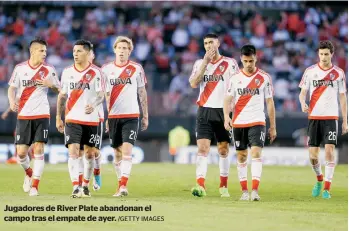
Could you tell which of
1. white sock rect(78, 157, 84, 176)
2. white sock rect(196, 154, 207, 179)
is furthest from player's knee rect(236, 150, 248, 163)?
white sock rect(78, 157, 84, 176)

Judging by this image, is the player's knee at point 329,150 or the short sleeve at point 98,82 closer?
the short sleeve at point 98,82

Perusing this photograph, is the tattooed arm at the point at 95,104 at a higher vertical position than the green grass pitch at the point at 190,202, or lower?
higher

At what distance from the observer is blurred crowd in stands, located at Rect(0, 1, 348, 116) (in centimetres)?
3256

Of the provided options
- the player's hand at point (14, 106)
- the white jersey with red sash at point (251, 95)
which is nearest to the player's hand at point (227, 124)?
the white jersey with red sash at point (251, 95)

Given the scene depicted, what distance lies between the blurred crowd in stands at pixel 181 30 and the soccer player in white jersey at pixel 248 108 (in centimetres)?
1594

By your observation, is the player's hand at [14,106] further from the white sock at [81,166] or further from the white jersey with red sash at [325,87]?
the white jersey with red sash at [325,87]

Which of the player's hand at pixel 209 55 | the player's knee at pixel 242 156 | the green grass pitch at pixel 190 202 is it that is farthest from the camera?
the player's hand at pixel 209 55

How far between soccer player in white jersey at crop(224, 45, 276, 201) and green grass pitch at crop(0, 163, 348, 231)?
72 cm

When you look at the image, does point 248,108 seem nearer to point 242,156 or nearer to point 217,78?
point 242,156

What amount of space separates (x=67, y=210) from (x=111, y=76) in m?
3.59

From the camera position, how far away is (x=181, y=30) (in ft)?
112

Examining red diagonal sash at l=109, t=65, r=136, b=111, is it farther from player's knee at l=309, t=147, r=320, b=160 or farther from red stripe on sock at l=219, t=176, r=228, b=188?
player's knee at l=309, t=147, r=320, b=160

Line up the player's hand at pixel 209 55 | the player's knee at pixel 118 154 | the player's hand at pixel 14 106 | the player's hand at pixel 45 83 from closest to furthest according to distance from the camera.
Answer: the player's hand at pixel 14 106 → the player's hand at pixel 209 55 → the player's hand at pixel 45 83 → the player's knee at pixel 118 154

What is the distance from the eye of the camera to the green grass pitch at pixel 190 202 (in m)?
11.2
